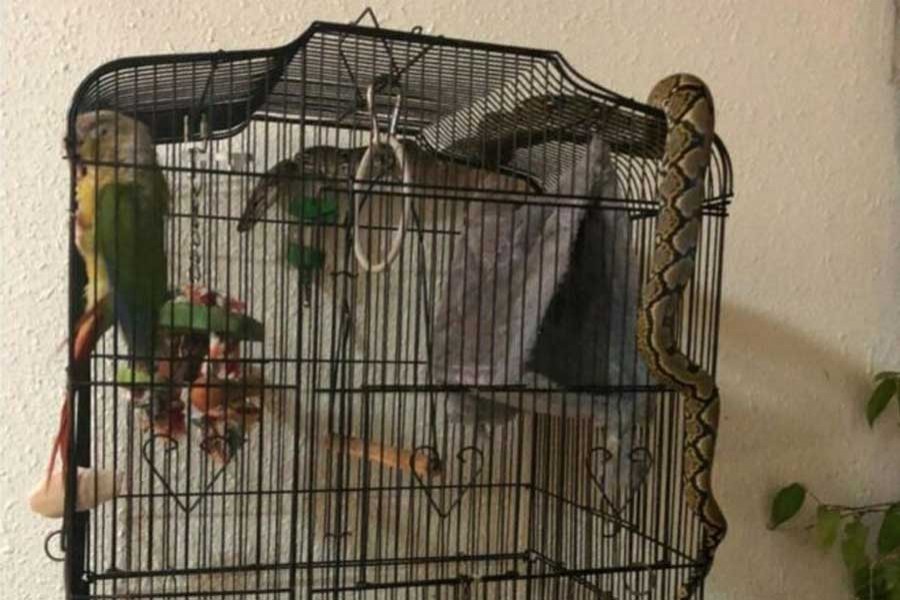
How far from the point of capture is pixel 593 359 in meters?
1.09

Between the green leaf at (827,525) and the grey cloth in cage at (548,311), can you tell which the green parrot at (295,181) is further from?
the green leaf at (827,525)

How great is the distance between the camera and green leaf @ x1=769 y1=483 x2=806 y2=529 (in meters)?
1.45

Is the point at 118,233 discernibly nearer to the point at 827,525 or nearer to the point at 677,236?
the point at 677,236

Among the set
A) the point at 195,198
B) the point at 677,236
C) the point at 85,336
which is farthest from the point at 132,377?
the point at 677,236

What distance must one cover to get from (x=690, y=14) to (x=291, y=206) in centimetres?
67

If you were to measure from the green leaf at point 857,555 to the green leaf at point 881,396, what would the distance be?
17cm

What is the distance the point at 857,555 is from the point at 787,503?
12 centimetres

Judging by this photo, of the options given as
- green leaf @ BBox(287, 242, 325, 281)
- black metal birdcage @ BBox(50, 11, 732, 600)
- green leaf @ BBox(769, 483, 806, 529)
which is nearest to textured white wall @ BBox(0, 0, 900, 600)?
green leaf @ BBox(769, 483, 806, 529)

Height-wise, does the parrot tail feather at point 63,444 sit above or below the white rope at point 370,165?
below

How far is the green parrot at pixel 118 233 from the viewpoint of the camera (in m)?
0.95

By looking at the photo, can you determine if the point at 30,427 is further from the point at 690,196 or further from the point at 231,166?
the point at 690,196

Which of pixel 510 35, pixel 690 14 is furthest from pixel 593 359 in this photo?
pixel 690 14

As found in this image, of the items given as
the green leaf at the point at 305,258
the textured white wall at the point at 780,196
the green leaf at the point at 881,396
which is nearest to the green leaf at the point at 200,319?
the green leaf at the point at 305,258

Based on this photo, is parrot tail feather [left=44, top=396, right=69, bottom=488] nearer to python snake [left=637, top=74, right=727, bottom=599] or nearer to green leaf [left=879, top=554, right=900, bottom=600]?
python snake [left=637, top=74, right=727, bottom=599]
